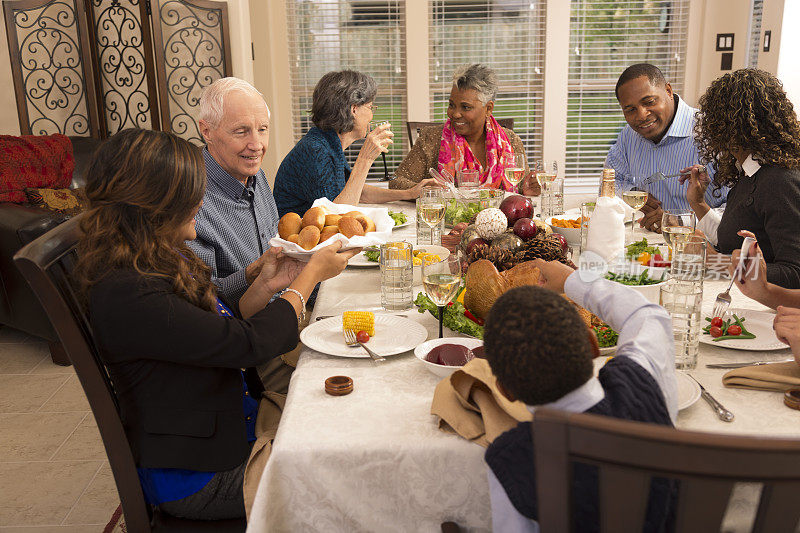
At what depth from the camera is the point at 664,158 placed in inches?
125

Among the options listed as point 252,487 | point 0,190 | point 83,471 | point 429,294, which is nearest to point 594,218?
point 429,294

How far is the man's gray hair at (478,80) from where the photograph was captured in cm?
346

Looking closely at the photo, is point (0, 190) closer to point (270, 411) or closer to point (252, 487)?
point (270, 411)

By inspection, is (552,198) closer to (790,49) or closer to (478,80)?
(478,80)

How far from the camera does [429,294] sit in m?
1.39

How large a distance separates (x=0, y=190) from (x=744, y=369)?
11.9 feet

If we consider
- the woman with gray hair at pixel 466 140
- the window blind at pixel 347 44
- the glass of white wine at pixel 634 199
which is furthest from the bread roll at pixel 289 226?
the window blind at pixel 347 44

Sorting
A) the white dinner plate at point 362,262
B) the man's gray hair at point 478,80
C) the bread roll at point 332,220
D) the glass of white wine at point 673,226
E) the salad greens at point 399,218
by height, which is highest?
the man's gray hair at point 478,80

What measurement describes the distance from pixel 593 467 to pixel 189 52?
4.51 meters

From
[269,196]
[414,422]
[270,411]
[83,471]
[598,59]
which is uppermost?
[598,59]

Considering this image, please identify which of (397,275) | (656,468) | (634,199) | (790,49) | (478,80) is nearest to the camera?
(656,468)

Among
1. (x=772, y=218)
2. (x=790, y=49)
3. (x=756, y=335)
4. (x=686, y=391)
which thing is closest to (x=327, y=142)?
(x=772, y=218)

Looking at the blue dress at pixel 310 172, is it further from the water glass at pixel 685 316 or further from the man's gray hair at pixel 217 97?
the water glass at pixel 685 316

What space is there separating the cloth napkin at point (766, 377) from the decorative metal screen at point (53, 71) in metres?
4.47
